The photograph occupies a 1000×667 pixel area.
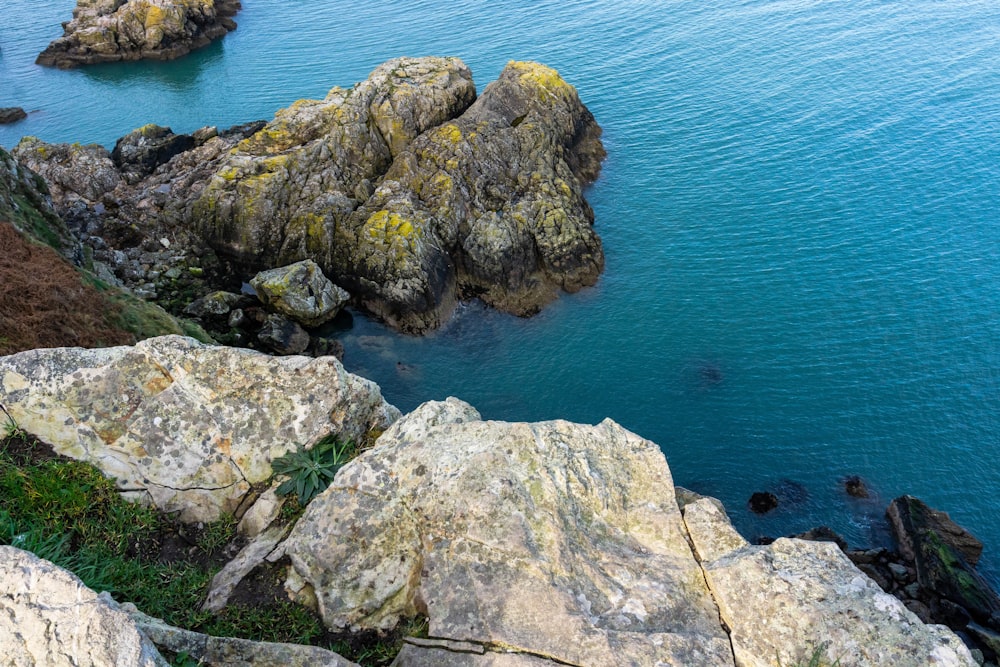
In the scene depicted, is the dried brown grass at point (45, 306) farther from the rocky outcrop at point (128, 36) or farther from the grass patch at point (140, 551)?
the rocky outcrop at point (128, 36)

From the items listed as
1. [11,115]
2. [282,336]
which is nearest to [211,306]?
[282,336]

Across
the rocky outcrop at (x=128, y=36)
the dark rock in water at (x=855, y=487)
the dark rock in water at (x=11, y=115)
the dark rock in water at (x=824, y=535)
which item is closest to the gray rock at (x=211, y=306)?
the dark rock in water at (x=824, y=535)

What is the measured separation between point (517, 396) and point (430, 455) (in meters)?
24.9

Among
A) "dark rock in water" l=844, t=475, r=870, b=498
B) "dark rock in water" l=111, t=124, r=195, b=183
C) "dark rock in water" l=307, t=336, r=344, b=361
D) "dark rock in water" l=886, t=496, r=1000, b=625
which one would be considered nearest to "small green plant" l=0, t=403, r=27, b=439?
"dark rock in water" l=307, t=336, r=344, b=361

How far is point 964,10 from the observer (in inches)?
3145

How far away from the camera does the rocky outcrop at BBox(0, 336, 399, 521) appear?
55.7 ft

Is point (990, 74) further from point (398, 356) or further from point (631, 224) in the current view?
point (398, 356)

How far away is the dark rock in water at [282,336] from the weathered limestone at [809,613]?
3283 cm

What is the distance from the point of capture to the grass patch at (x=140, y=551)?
1401 centimetres

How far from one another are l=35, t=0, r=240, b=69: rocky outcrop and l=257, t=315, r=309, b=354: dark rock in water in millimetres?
66241

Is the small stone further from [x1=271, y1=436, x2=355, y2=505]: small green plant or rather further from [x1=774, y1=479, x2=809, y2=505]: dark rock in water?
[x1=271, y1=436, x2=355, y2=505]: small green plant

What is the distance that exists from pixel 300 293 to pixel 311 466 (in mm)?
29428

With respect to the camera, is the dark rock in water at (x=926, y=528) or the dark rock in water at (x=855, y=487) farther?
the dark rock in water at (x=855, y=487)

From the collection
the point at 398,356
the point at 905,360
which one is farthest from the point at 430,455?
the point at 905,360
